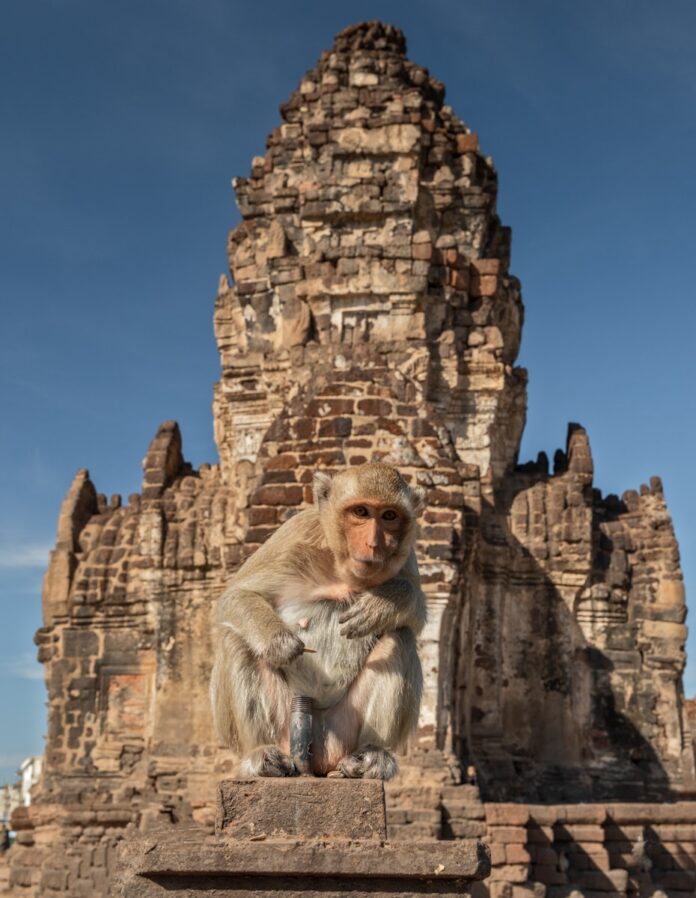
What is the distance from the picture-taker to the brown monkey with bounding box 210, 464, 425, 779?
5.99 m

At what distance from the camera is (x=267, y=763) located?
5766mm

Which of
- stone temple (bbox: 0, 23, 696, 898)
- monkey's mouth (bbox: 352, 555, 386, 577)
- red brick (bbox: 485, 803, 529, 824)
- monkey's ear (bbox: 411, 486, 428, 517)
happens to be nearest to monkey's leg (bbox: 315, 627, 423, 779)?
monkey's mouth (bbox: 352, 555, 386, 577)

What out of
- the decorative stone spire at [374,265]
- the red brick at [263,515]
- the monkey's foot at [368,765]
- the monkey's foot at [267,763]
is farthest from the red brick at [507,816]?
the monkey's foot at [267,763]

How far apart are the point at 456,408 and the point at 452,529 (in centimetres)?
477

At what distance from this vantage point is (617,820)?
14.1 meters

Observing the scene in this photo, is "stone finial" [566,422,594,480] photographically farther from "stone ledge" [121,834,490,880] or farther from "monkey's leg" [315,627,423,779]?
"stone ledge" [121,834,490,880]

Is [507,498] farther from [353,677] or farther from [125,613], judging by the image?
[353,677]

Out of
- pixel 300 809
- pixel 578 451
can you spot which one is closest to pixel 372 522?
pixel 300 809

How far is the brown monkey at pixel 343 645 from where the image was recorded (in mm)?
5992

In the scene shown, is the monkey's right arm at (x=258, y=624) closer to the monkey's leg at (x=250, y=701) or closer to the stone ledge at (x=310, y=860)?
the monkey's leg at (x=250, y=701)

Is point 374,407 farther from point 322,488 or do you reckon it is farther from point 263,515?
point 322,488

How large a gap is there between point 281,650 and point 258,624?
0.66 ft

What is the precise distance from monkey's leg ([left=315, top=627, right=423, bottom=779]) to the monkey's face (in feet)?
1.18

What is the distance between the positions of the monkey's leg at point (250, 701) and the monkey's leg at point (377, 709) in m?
0.22
